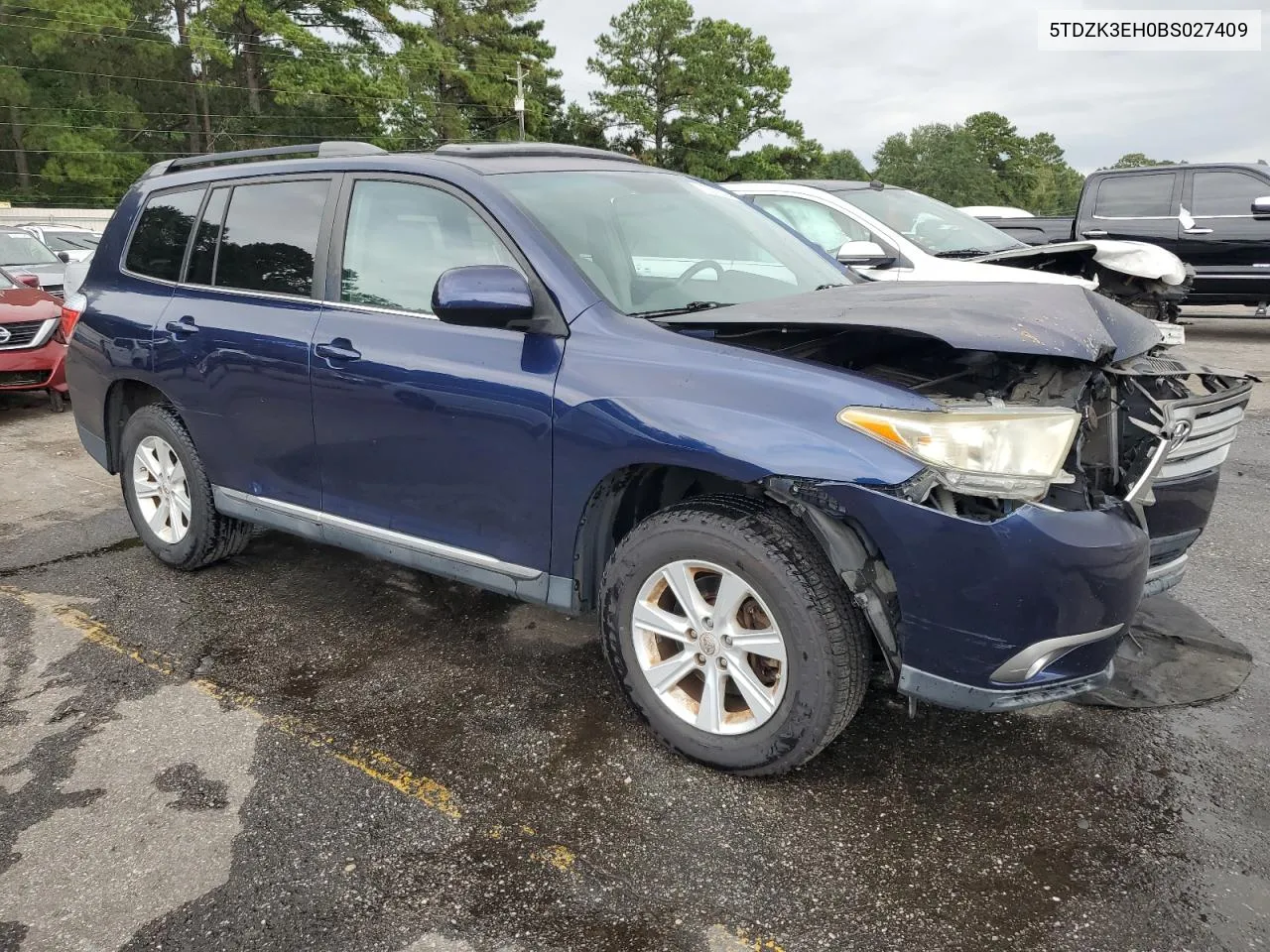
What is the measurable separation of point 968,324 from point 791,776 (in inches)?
51.3

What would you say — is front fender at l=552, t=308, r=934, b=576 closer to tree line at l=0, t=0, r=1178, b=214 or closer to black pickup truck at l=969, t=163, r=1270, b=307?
black pickup truck at l=969, t=163, r=1270, b=307

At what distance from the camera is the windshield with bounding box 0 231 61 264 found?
12.7m

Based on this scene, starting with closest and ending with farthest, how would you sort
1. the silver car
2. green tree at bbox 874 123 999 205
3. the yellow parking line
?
the yellow parking line → the silver car → green tree at bbox 874 123 999 205

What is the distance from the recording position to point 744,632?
99.9 inches

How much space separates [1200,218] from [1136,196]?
70 centimetres

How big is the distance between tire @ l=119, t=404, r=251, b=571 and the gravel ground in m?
0.56

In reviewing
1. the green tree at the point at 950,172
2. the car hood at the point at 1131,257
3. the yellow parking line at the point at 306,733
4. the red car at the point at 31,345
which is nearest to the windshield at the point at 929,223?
the car hood at the point at 1131,257

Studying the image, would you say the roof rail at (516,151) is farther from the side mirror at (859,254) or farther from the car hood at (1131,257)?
the car hood at (1131,257)

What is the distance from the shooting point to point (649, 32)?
173ft

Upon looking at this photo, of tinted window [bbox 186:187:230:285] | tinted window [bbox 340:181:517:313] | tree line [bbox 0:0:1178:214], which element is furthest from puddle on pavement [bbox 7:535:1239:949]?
A: tree line [bbox 0:0:1178:214]

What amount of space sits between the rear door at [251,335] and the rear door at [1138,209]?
947 cm

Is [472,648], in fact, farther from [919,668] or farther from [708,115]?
[708,115]

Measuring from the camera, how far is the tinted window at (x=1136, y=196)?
1058cm

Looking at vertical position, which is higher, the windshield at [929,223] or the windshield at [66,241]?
the windshield at [929,223]
